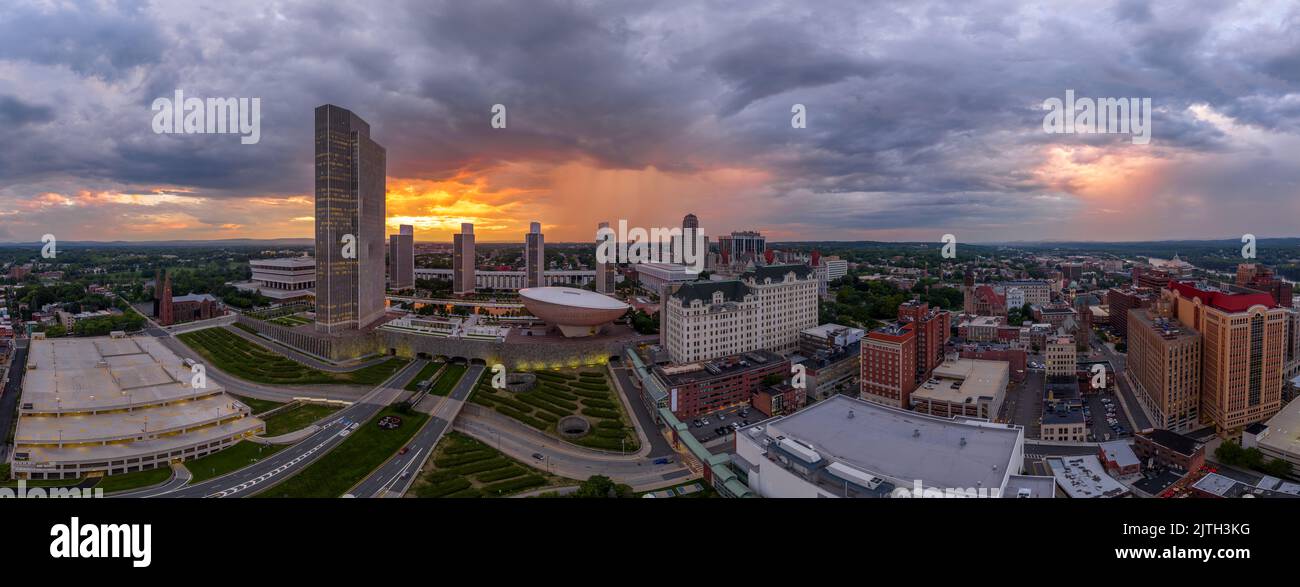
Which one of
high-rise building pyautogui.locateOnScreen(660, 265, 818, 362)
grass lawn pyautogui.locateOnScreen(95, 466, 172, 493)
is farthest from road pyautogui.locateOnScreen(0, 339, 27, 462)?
high-rise building pyautogui.locateOnScreen(660, 265, 818, 362)

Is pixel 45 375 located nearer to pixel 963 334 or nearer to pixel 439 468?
pixel 439 468

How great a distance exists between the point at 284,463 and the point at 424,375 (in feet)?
29.5

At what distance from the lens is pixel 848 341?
76.6ft

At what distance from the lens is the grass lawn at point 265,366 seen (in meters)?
20.1

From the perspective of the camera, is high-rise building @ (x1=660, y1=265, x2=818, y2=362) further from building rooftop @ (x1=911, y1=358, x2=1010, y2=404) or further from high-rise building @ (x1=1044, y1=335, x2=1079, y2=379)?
high-rise building @ (x1=1044, y1=335, x2=1079, y2=379)

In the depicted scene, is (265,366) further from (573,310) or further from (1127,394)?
(1127,394)

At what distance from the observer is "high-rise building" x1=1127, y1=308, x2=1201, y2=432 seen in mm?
17297

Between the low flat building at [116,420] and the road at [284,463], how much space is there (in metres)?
1.72

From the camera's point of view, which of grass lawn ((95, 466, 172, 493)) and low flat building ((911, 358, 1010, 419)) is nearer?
grass lawn ((95, 466, 172, 493))

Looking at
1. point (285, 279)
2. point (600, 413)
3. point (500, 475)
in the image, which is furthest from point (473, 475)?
point (285, 279)

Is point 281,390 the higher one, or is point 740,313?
point 740,313

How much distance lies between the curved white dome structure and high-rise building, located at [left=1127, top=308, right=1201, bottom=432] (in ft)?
61.8

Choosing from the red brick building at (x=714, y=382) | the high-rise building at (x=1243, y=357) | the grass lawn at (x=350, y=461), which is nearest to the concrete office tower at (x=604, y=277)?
the red brick building at (x=714, y=382)

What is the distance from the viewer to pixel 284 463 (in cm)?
1246
